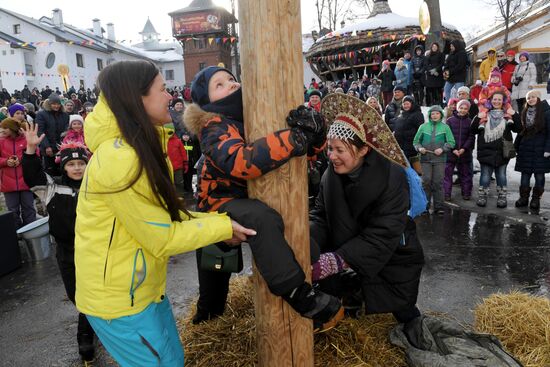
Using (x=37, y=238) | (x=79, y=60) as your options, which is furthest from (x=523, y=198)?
(x=79, y=60)

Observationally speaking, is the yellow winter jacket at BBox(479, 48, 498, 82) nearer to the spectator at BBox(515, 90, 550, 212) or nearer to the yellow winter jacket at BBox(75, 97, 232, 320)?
the spectator at BBox(515, 90, 550, 212)

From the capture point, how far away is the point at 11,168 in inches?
231

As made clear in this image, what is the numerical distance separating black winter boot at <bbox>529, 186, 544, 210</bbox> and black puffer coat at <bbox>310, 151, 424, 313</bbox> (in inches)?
203

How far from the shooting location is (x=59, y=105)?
347 inches

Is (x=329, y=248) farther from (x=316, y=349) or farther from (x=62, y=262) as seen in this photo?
(x=62, y=262)

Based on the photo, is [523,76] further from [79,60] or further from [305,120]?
[79,60]

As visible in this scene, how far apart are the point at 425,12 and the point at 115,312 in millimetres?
14767

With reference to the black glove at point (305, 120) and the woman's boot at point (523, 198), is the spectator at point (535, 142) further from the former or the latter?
the black glove at point (305, 120)

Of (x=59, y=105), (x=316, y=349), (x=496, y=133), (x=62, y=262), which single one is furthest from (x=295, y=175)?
(x=59, y=105)

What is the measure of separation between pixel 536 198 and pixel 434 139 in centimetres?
188

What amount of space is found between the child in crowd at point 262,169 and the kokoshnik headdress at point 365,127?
36cm

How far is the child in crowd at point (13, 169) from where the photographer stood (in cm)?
579

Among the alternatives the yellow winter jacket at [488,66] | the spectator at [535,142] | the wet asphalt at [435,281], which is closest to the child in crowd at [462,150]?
the spectator at [535,142]

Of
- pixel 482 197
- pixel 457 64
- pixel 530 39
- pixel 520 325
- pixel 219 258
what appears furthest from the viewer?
pixel 530 39
